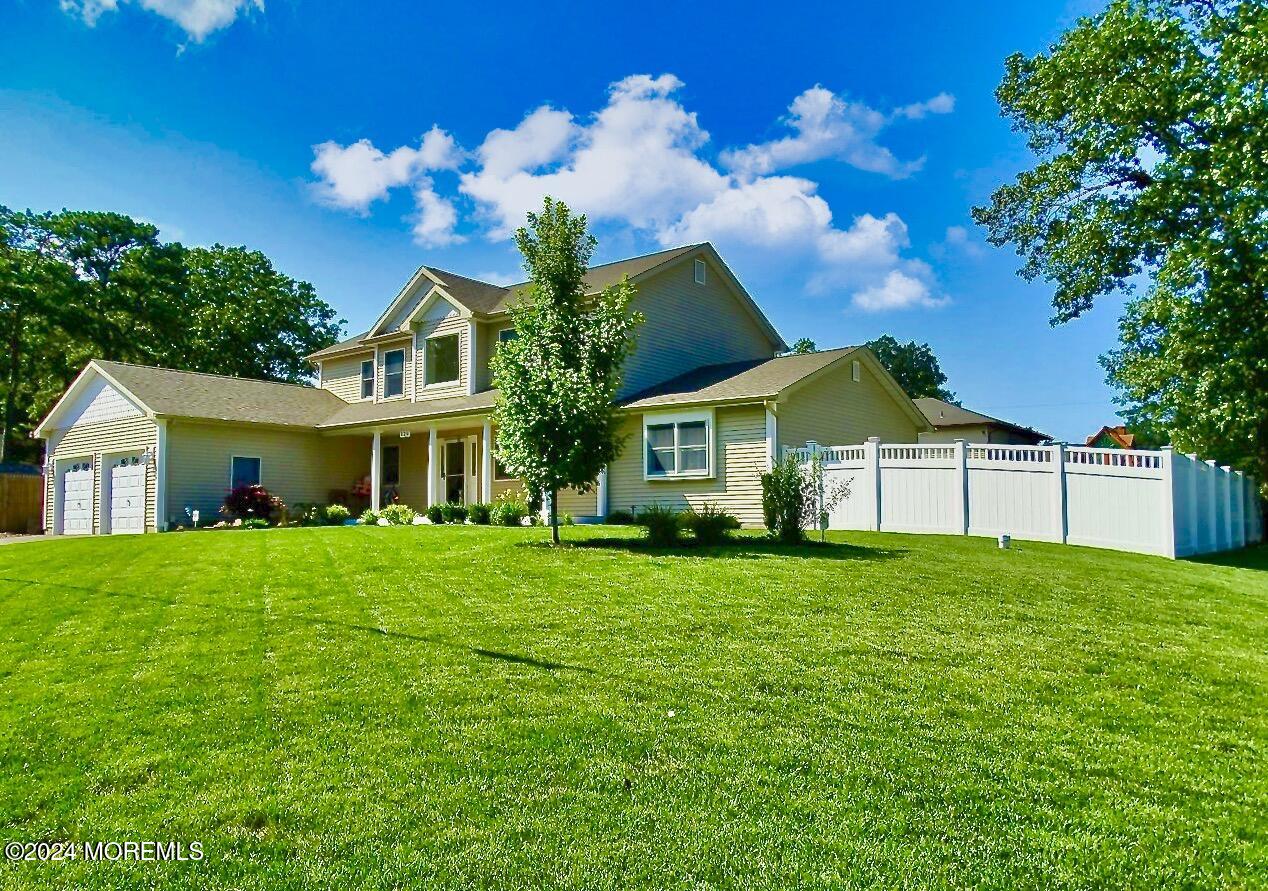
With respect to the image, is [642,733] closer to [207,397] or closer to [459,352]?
[459,352]

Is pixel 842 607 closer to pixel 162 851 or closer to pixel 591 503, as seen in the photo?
pixel 162 851

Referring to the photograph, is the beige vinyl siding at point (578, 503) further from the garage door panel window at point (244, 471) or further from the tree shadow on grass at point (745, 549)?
the garage door panel window at point (244, 471)

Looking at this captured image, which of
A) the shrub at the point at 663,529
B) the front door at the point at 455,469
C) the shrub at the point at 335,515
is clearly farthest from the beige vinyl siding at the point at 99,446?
the shrub at the point at 663,529

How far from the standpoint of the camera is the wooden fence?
83.1ft

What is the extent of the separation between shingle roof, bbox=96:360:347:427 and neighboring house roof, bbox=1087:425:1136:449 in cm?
4822

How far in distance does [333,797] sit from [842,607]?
5377mm

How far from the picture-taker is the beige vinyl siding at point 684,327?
20500mm

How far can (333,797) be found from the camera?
3918mm

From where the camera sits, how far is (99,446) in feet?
75.7

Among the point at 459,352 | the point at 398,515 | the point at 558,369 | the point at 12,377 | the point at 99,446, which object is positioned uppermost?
the point at 12,377

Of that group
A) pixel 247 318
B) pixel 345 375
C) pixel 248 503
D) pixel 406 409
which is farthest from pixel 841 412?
pixel 247 318

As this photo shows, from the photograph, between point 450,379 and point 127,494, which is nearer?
point 127,494

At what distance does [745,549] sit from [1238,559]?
10.5 meters

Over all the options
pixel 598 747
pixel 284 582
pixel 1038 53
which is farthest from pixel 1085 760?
pixel 1038 53
